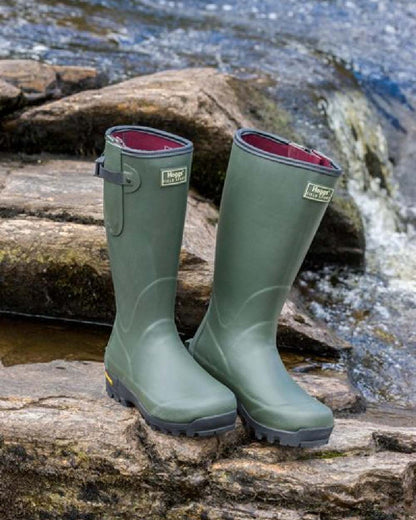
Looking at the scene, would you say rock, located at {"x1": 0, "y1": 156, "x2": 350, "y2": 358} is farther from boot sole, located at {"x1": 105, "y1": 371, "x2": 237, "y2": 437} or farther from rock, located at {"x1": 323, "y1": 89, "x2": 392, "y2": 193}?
rock, located at {"x1": 323, "y1": 89, "x2": 392, "y2": 193}

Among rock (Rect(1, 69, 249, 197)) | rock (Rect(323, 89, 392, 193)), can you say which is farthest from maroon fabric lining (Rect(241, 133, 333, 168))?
rock (Rect(323, 89, 392, 193))

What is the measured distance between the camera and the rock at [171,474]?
204 cm

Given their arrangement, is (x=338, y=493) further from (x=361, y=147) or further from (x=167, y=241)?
(x=361, y=147)

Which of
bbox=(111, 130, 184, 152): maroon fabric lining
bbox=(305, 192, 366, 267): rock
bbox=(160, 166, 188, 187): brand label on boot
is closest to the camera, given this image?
bbox=(160, 166, 188, 187): brand label on boot

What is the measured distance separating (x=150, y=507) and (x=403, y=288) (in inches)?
84.5

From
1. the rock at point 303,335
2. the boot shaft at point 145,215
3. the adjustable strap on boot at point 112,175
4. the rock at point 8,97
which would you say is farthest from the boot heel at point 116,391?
the rock at point 8,97

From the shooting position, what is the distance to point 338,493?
2041 millimetres

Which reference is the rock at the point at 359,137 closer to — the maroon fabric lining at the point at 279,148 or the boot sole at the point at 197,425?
the maroon fabric lining at the point at 279,148

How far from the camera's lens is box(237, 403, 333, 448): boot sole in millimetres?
2043

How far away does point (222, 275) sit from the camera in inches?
85.5

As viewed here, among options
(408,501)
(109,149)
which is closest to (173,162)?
(109,149)

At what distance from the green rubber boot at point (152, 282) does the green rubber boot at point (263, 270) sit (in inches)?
4.1

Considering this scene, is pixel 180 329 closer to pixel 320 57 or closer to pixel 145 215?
pixel 145 215

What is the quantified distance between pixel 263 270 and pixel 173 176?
33cm
